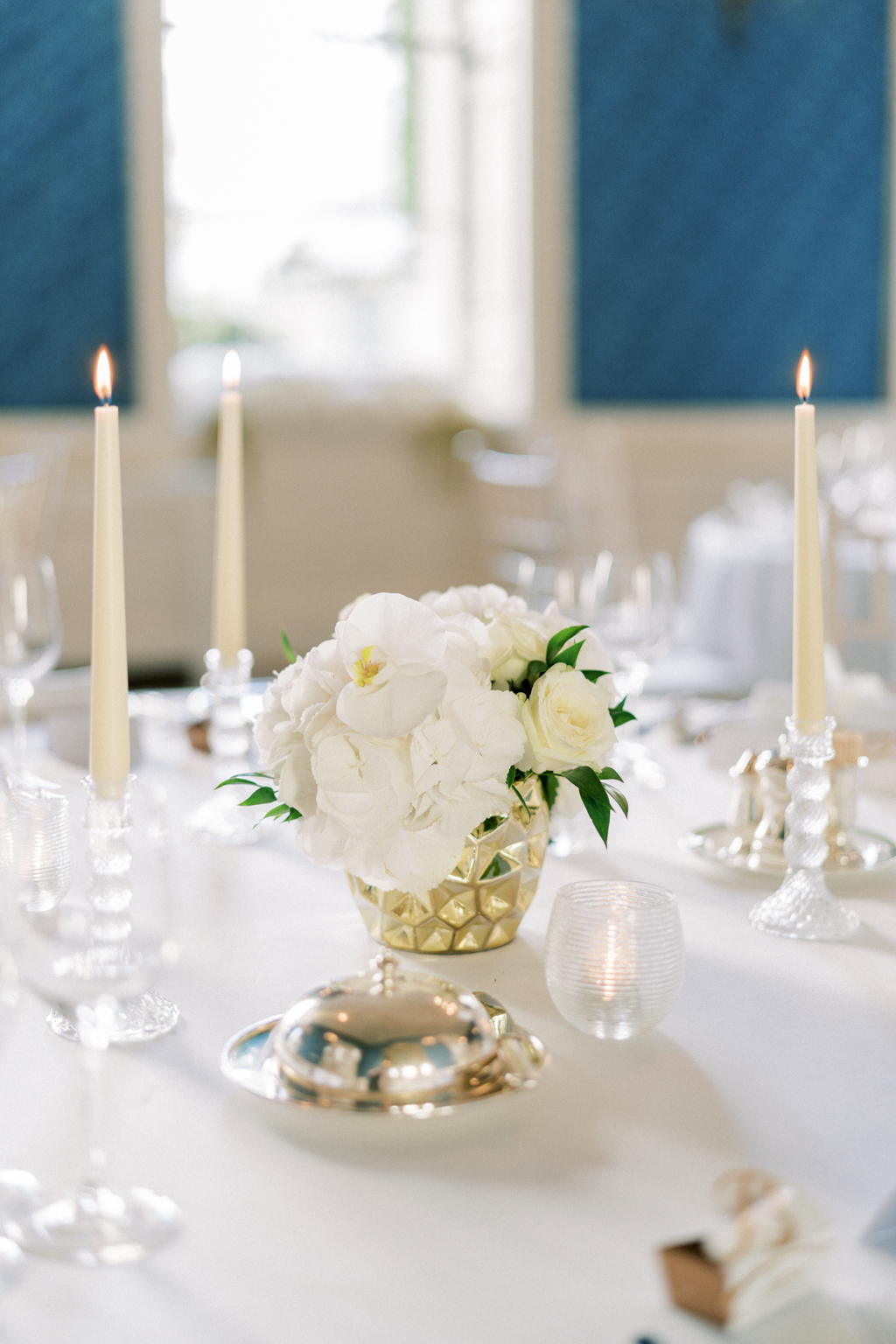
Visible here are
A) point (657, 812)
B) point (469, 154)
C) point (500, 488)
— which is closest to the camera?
point (657, 812)

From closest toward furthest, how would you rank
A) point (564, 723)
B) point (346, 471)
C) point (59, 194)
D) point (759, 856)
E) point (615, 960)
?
point (615, 960) < point (564, 723) < point (759, 856) < point (59, 194) < point (346, 471)

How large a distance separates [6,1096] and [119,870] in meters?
0.21

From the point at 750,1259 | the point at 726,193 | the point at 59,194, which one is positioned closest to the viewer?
the point at 750,1259

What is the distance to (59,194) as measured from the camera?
5031 millimetres

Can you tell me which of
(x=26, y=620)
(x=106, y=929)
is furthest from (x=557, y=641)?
(x=26, y=620)

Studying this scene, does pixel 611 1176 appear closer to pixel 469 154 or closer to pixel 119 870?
pixel 119 870

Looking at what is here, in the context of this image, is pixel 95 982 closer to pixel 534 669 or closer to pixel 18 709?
pixel 534 669

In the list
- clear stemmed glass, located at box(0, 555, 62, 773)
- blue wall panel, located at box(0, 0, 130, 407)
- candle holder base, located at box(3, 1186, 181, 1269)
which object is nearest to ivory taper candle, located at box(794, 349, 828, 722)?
candle holder base, located at box(3, 1186, 181, 1269)

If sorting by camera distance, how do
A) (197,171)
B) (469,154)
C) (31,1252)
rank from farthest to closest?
1. (469,154)
2. (197,171)
3. (31,1252)

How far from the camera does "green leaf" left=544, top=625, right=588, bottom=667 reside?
37.5 inches

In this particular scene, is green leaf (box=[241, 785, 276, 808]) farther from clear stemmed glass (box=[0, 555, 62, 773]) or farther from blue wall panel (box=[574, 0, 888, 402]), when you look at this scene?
blue wall panel (box=[574, 0, 888, 402])

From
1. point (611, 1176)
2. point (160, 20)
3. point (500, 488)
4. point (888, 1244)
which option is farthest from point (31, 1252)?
point (160, 20)

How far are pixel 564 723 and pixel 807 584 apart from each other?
234 mm

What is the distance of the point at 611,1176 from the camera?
0.69m
